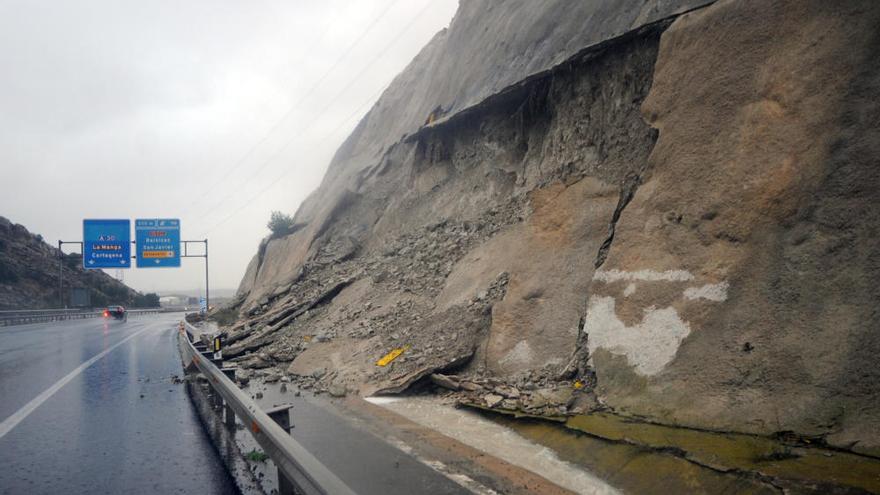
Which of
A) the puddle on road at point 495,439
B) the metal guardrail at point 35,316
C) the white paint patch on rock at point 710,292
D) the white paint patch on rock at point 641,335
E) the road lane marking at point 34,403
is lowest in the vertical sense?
the puddle on road at point 495,439

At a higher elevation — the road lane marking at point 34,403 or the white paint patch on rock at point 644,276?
the white paint patch on rock at point 644,276

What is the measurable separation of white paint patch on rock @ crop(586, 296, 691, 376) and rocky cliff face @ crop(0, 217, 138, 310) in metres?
52.9

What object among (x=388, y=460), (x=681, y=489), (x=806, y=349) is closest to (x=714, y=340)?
(x=806, y=349)

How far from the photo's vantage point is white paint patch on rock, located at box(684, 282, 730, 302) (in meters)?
6.01

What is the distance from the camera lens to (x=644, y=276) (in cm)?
701

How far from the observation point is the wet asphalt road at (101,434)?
180 inches

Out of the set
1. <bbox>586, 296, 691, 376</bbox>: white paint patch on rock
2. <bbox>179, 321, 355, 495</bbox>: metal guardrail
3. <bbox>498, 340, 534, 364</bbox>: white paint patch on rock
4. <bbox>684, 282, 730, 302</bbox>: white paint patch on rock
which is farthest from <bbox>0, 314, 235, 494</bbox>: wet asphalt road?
<bbox>684, 282, 730, 302</bbox>: white paint patch on rock

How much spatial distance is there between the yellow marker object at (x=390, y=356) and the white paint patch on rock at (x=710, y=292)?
18.0 ft

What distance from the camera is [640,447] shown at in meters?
5.29

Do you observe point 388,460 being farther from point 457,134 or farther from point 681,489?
point 457,134

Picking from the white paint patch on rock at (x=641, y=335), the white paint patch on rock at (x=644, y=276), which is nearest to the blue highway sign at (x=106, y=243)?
the white paint patch on rock at (x=644, y=276)

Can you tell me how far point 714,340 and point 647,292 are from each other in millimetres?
1153

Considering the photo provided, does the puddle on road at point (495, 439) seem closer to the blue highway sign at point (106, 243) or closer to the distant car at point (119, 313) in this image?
the blue highway sign at point (106, 243)

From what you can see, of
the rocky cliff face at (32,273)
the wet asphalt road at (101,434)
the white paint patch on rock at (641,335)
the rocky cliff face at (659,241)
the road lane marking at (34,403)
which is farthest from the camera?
the rocky cliff face at (32,273)
